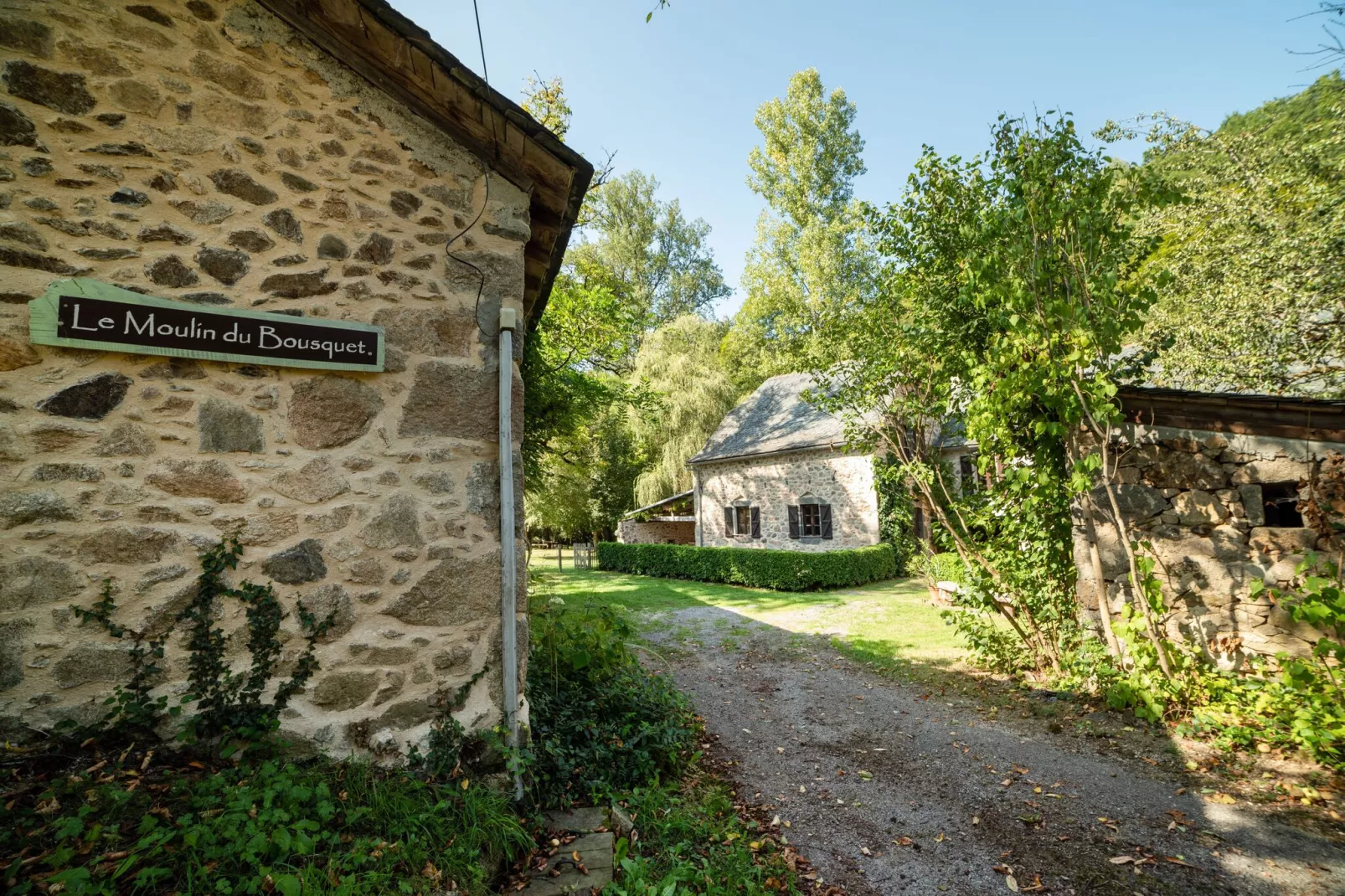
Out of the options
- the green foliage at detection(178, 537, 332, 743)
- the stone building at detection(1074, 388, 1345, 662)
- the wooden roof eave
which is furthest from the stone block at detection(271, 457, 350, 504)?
the stone building at detection(1074, 388, 1345, 662)

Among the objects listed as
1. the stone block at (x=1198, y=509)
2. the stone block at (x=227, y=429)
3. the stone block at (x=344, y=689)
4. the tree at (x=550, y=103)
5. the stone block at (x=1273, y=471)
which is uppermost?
the tree at (x=550, y=103)

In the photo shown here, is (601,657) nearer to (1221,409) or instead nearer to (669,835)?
(669,835)

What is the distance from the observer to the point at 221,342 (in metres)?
2.83

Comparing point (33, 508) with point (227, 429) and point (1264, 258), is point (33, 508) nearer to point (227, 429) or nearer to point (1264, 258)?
point (227, 429)

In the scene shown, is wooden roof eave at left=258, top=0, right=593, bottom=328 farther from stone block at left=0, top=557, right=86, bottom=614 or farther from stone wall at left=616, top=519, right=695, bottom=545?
stone wall at left=616, top=519, right=695, bottom=545

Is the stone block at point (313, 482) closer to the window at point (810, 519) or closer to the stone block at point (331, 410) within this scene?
the stone block at point (331, 410)

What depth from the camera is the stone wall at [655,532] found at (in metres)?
23.2

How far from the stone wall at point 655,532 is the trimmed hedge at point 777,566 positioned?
197 inches

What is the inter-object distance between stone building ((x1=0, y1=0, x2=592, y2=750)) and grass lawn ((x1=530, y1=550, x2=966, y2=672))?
547 cm

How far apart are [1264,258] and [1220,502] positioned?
7170mm

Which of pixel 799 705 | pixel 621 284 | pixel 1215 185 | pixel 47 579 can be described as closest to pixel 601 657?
pixel 799 705

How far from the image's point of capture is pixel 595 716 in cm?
424

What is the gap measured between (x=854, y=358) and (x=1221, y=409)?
3704 mm

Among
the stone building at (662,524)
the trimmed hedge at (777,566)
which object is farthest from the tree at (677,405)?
the trimmed hedge at (777,566)
